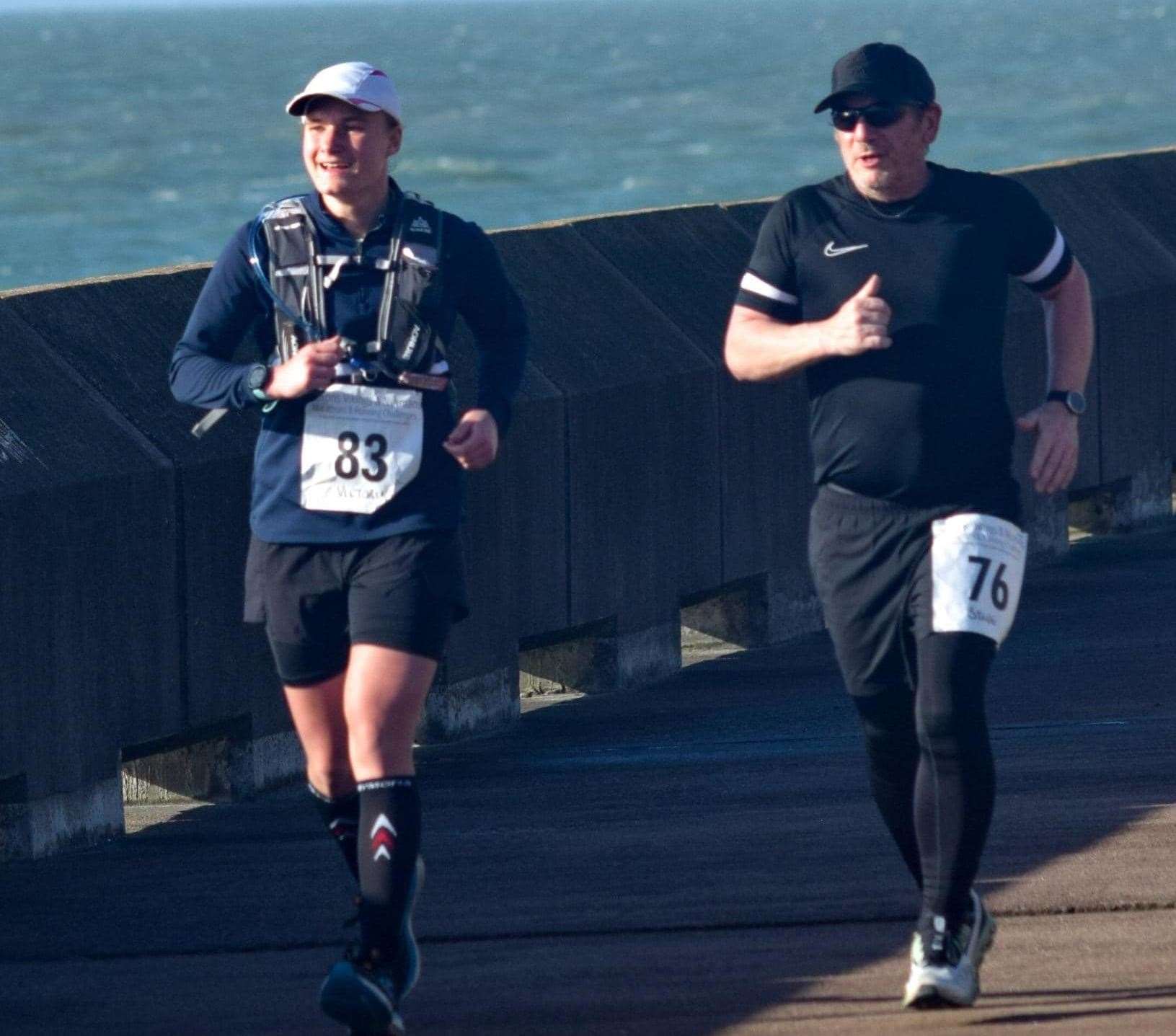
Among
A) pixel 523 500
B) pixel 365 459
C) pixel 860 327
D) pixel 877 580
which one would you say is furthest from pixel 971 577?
pixel 523 500

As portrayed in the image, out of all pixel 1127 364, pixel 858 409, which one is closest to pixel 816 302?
pixel 858 409

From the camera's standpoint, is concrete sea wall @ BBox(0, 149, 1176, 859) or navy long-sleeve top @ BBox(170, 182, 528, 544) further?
concrete sea wall @ BBox(0, 149, 1176, 859)

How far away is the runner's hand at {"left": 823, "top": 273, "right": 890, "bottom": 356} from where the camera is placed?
5.43m

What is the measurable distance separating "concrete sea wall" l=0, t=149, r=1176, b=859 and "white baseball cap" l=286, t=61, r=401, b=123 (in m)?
1.91

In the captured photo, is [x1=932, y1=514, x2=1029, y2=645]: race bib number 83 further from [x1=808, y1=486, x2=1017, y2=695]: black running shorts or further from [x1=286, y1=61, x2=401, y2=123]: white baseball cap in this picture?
[x1=286, y1=61, x2=401, y2=123]: white baseball cap

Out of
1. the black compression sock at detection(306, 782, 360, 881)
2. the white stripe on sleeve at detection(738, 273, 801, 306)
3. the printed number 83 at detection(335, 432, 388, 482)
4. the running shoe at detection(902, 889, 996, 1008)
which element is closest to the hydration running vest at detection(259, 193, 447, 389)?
the printed number 83 at detection(335, 432, 388, 482)

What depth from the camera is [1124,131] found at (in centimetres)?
10419

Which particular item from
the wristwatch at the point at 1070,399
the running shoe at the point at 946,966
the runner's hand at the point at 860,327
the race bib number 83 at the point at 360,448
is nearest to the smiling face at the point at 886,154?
the runner's hand at the point at 860,327

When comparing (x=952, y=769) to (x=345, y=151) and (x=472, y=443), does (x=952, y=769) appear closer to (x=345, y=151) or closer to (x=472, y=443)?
(x=472, y=443)

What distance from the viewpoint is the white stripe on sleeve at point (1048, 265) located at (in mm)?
5840

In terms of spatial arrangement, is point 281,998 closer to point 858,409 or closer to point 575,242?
point 858,409

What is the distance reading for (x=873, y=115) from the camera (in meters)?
5.66

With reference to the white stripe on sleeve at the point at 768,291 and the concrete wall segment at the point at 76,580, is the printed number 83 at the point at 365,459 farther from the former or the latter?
the concrete wall segment at the point at 76,580

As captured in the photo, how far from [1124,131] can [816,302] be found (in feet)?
332
